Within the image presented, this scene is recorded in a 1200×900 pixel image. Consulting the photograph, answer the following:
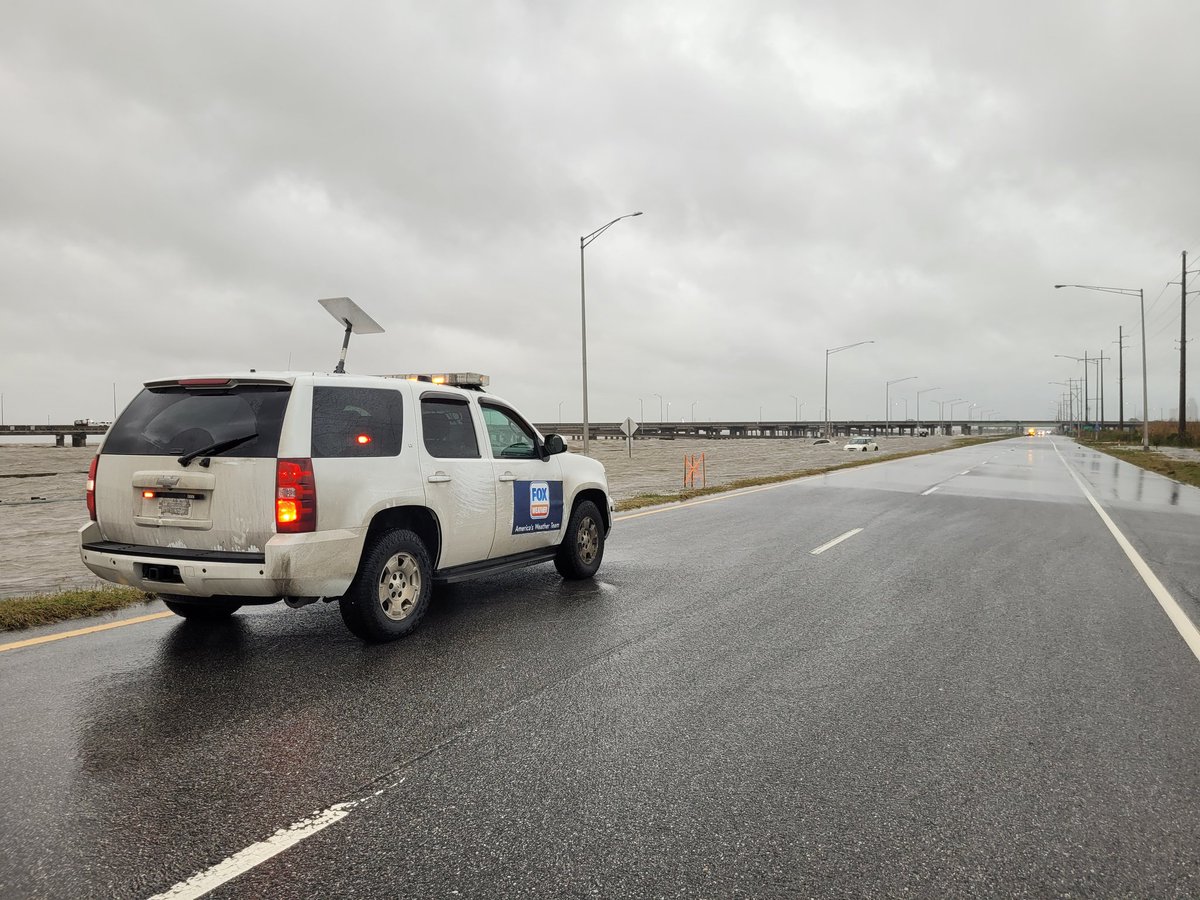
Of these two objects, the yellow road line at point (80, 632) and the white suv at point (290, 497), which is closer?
the white suv at point (290, 497)

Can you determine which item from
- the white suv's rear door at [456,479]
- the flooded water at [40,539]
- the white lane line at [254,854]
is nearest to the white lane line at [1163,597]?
the white suv's rear door at [456,479]

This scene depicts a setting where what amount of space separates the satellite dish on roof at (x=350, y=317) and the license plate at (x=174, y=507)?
316 cm

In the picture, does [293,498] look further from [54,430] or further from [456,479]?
[54,430]

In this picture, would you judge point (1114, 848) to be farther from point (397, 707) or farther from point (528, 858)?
point (397, 707)

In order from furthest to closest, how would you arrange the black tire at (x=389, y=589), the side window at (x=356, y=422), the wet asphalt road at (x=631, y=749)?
the black tire at (x=389, y=589)
the side window at (x=356, y=422)
the wet asphalt road at (x=631, y=749)

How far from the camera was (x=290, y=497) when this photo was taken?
5.15 metres

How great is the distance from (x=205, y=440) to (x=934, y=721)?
15.9ft

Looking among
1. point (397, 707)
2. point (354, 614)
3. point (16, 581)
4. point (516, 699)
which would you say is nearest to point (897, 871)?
point (516, 699)

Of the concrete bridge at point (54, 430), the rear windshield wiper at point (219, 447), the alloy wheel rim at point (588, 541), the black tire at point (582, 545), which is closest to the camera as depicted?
the rear windshield wiper at point (219, 447)

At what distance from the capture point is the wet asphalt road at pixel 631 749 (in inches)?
112

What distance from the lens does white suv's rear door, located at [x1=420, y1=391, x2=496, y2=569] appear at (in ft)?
20.4

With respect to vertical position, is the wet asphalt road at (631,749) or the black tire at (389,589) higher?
the black tire at (389,589)

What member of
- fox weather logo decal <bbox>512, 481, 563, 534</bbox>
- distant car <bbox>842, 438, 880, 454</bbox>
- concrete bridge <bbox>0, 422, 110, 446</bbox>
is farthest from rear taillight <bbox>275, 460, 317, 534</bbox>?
concrete bridge <bbox>0, 422, 110, 446</bbox>

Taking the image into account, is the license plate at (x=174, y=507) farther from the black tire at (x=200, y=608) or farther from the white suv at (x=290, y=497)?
the black tire at (x=200, y=608)
